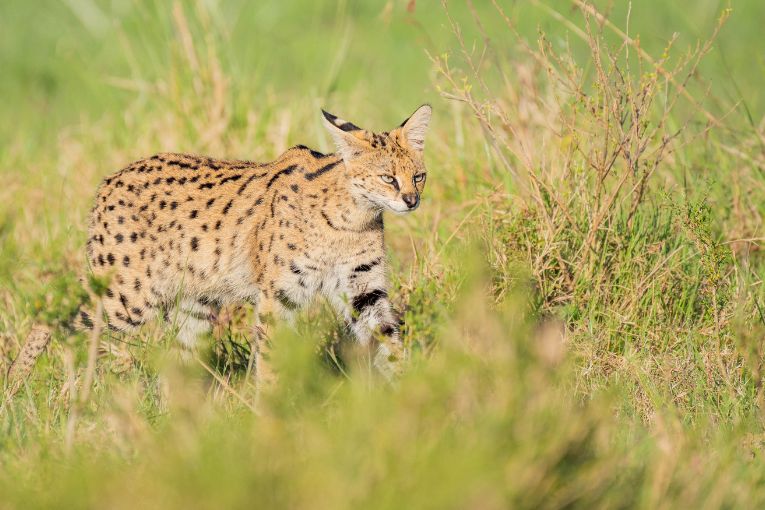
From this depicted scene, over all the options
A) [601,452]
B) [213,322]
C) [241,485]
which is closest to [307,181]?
[213,322]

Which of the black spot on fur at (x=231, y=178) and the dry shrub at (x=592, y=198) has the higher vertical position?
the dry shrub at (x=592, y=198)

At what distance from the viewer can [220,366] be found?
520 cm

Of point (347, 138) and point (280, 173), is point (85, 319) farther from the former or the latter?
point (347, 138)

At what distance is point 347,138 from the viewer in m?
5.10

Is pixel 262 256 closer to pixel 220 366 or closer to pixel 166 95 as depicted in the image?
pixel 220 366

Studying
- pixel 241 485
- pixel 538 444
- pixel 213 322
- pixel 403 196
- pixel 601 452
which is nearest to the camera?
pixel 241 485

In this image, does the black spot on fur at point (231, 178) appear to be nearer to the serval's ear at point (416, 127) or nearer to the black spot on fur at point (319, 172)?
the black spot on fur at point (319, 172)

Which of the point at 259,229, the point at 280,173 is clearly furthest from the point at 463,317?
the point at 280,173

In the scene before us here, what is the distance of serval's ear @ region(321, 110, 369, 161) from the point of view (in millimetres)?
5098

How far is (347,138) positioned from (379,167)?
0.21 m

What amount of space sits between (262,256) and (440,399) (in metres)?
2.42

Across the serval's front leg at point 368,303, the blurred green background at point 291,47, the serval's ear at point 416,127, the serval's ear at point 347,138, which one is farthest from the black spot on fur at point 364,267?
the blurred green background at point 291,47

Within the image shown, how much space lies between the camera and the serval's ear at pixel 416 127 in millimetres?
5273

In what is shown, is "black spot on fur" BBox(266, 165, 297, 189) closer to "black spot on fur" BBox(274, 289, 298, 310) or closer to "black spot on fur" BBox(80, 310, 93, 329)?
"black spot on fur" BBox(274, 289, 298, 310)
